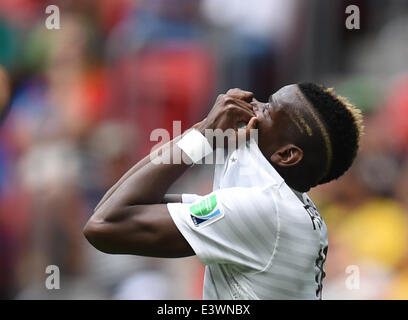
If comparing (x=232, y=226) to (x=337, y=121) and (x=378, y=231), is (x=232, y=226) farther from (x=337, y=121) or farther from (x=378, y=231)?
(x=378, y=231)

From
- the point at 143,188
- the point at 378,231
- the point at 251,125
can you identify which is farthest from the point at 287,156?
the point at 378,231

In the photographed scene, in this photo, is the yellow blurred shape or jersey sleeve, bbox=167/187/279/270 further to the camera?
the yellow blurred shape

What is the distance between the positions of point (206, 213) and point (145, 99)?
382cm

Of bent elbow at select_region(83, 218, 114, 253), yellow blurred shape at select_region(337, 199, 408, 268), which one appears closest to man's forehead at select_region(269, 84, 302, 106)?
bent elbow at select_region(83, 218, 114, 253)

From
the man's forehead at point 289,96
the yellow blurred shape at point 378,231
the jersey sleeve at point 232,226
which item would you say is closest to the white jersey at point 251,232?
the jersey sleeve at point 232,226

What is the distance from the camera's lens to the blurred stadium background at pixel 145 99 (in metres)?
5.73

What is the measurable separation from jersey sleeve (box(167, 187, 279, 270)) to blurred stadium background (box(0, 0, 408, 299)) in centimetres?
242

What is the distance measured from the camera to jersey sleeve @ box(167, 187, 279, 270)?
300cm

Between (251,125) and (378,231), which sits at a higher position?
(251,125)

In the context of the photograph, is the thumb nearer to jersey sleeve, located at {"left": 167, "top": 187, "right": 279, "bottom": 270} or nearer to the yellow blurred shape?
jersey sleeve, located at {"left": 167, "top": 187, "right": 279, "bottom": 270}

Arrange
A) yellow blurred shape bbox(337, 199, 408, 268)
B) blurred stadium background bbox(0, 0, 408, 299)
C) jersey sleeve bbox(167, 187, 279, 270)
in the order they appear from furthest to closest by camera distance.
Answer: blurred stadium background bbox(0, 0, 408, 299) → yellow blurred shape bbox(337, 199, 408, 268) → jersey sleeve bbox(167, 187, 279, 270)

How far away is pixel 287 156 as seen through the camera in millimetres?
3123
